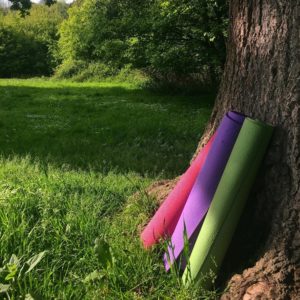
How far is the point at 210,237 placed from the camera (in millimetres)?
2570

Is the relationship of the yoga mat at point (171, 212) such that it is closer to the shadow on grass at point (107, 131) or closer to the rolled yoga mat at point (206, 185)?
the rolled yoga mat at point (206, 185)

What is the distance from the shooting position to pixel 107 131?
8711 millimetres

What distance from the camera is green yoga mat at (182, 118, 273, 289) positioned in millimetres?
2564

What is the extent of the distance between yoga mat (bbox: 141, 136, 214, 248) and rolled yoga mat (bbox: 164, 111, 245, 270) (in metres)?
0.16

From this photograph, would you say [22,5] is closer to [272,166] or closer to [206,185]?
[206,185]

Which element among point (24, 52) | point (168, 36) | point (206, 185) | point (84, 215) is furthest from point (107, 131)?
point (24, 52)

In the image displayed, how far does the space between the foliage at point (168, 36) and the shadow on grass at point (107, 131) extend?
3.84 ft

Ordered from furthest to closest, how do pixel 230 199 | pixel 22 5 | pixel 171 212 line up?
1. pixel 22 5
2. pixel 171 212
3. pixel 230 199

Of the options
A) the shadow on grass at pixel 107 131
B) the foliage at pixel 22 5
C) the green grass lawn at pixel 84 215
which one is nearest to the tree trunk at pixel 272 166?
the green grass lawn at pixel 84 215

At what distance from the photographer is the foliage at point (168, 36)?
12500 millimetres

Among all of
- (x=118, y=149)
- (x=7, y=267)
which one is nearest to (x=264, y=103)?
(x=7, y=267)

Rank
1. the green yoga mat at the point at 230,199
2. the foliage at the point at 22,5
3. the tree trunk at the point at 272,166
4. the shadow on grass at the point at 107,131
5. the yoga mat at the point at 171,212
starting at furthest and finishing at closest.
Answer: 1. the foliage at the point at 22,5
2. the shadow on grass at the point at 107,131
3. the yoga mat at the point at 171,212
4. the green yoga mat at the point at 230,199
5. the tree trunk at the point at 272,166

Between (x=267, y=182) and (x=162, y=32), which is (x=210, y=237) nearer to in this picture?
(x=267, y=182)

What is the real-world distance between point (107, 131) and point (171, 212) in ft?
19.1
